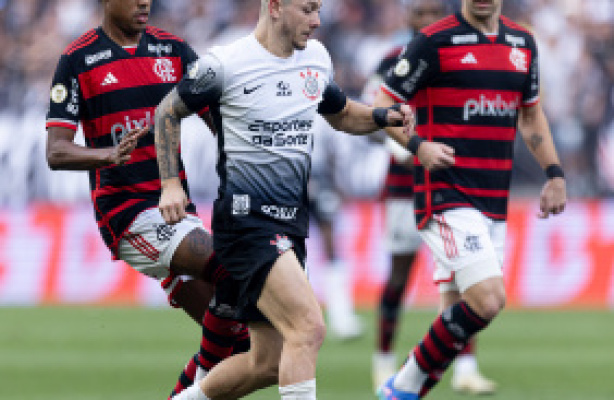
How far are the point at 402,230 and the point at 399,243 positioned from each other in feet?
0.38

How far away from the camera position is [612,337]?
1262cm

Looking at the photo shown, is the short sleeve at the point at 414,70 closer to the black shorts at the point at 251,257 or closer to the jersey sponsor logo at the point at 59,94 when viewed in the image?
the black shorts at the point at 251,257

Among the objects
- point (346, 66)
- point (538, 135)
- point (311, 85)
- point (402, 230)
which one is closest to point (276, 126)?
point (311, 85)

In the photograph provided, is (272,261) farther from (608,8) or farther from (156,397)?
(608,8)

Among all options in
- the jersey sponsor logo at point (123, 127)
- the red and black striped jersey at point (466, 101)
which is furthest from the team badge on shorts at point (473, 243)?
the jersey sponsor logo at point (123, 127)

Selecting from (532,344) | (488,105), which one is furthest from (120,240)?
(532,344)

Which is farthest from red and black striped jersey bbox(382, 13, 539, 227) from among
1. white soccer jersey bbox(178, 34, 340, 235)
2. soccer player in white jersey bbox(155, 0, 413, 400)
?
white soccer jersey bbox(178, 34, 340, 235)

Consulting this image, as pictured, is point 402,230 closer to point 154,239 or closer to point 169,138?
point 154,239

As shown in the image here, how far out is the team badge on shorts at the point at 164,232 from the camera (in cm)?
711

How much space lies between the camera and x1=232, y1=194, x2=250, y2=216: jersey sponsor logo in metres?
6.50

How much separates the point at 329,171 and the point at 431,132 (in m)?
8.40

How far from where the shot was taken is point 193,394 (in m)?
6.95

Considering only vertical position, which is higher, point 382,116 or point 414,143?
point 382,116

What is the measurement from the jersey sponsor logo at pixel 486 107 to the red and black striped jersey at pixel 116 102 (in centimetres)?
170
